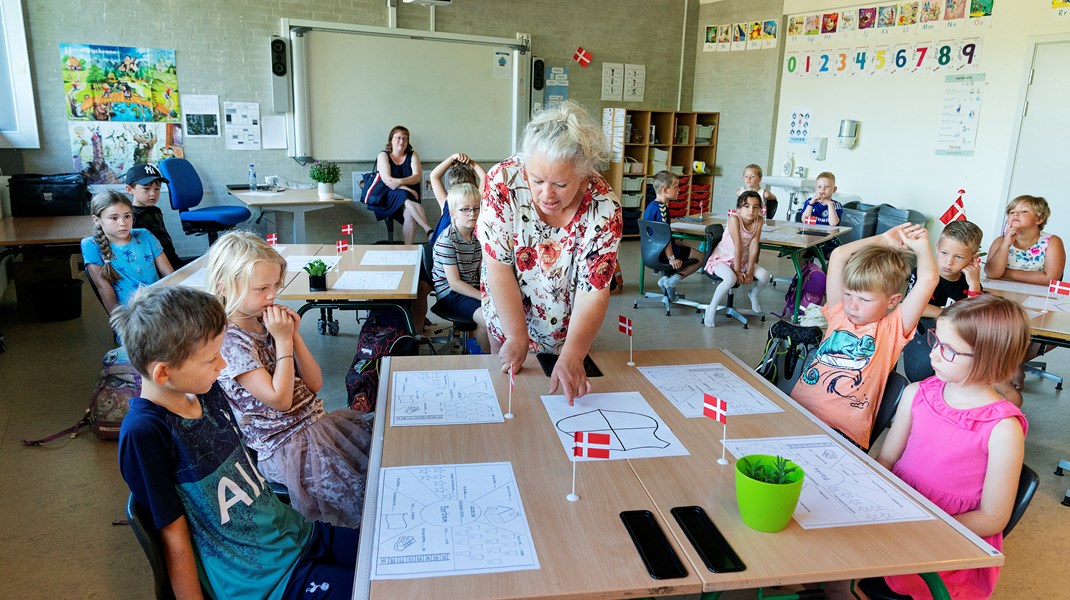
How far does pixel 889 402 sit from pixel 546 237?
1.13 meters

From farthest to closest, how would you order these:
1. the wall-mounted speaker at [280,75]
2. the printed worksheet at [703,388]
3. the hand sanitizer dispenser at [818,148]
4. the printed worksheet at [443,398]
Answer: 1. the hand sanitizer dispenser at [818,148]
2. the wall-mounted speaker at [280,75]
3. the printed worksheet at [703,388]
4. the printed worksheet at [443,398]

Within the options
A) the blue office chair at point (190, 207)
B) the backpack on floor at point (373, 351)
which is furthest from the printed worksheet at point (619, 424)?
the blue office chair at point (190, 207)

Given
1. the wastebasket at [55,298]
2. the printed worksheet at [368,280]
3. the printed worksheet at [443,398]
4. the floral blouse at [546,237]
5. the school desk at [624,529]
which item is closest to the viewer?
the school desk at [624,529]

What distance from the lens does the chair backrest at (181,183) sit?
627 centimetres

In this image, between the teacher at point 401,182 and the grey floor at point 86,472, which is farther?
the teacher at point 401,182

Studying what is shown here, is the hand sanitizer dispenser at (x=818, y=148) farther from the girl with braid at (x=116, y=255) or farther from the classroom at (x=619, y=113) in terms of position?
the girl with braid at (x=116, y=255)

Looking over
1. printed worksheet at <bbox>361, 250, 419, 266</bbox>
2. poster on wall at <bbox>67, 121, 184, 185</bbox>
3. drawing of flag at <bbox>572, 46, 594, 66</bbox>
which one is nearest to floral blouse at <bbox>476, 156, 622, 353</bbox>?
printed worksheet at <bbox>361, 250, 419, 266</bbox>

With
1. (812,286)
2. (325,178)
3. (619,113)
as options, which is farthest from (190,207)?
(812,286)

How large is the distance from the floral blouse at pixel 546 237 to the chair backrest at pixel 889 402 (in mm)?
902

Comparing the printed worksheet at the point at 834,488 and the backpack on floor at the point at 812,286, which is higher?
the printed worksheet at the point at 834,488

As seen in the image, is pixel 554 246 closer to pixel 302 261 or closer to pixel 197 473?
pixel 197 473

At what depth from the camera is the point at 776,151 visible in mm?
8352

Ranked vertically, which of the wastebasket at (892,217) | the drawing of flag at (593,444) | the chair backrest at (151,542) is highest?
the wastebasket at (892,217)

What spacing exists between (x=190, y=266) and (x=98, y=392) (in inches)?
30.6
